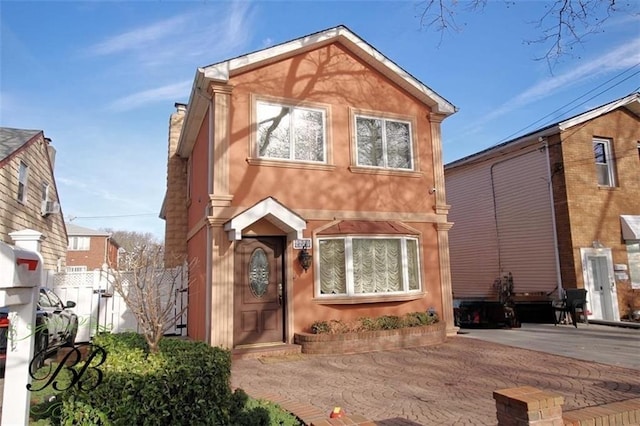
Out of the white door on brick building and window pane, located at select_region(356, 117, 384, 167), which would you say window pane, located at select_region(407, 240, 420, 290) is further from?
the white door on brick building

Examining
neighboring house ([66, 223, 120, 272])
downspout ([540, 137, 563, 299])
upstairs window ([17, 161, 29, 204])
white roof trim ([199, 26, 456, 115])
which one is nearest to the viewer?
white roof trim ([199, 26, 456, 115])

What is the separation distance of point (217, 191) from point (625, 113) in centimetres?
1634

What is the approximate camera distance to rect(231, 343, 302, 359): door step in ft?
28.5

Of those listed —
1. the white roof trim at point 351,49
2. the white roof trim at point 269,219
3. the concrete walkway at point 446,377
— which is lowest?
the concrete walkway at point 446,377

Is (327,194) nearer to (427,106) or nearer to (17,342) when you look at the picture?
(427,106)

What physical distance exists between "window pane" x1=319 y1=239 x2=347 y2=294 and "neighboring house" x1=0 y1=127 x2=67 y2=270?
814 cm

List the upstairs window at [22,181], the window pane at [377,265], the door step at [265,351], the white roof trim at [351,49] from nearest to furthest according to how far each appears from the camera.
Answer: the door step at [265,351]
the white roof trim at [351,49]
the window pane at [377,265]
the upstairs window at [22,181]

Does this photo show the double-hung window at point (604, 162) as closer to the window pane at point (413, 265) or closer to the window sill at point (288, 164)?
the window pane at point (413, 265)

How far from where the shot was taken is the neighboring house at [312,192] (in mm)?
9469

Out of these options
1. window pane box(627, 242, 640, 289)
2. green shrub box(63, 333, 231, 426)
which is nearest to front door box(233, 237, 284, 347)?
green shrub box(63, 333, 231, 426)

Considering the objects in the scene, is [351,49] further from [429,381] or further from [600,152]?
[600,152]

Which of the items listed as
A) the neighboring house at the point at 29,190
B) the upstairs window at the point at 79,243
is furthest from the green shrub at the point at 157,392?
the upstairs window at the point at 79,243

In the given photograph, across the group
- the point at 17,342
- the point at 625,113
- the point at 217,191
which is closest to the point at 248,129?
the point at 217,191

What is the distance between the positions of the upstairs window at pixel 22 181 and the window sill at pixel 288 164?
378 inches
